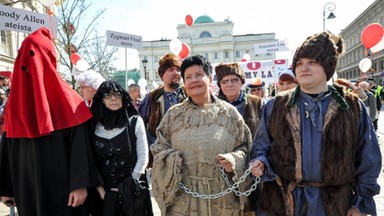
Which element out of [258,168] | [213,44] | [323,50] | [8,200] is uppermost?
[213,44]

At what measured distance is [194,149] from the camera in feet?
6.78

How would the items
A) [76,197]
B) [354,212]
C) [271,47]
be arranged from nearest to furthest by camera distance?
[354,212]
[76,197]
[271,47]

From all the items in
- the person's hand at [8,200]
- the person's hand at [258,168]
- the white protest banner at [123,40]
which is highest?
the white protest banner at [123,40]

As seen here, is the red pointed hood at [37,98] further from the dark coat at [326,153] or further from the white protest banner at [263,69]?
the white protest banner at [263,69]

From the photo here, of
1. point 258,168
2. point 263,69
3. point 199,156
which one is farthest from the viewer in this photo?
point 263,69

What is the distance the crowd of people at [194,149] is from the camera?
1.81 m

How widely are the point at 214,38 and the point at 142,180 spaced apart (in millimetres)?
64265

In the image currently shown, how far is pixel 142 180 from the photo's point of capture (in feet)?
8.30

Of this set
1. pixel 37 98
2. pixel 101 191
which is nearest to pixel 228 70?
pixel 101 191

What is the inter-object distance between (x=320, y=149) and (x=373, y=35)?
17.1ft

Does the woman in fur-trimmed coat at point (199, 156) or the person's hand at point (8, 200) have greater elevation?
the woman in fur-trimmed coat at point (199, 156)

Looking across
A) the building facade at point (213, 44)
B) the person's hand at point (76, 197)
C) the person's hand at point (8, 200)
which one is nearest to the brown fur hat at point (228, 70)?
the person's hand at point (76, 197)

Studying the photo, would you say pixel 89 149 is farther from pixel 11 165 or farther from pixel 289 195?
pixel 289 195

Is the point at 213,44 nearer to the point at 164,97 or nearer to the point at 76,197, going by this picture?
the point at 164,97
